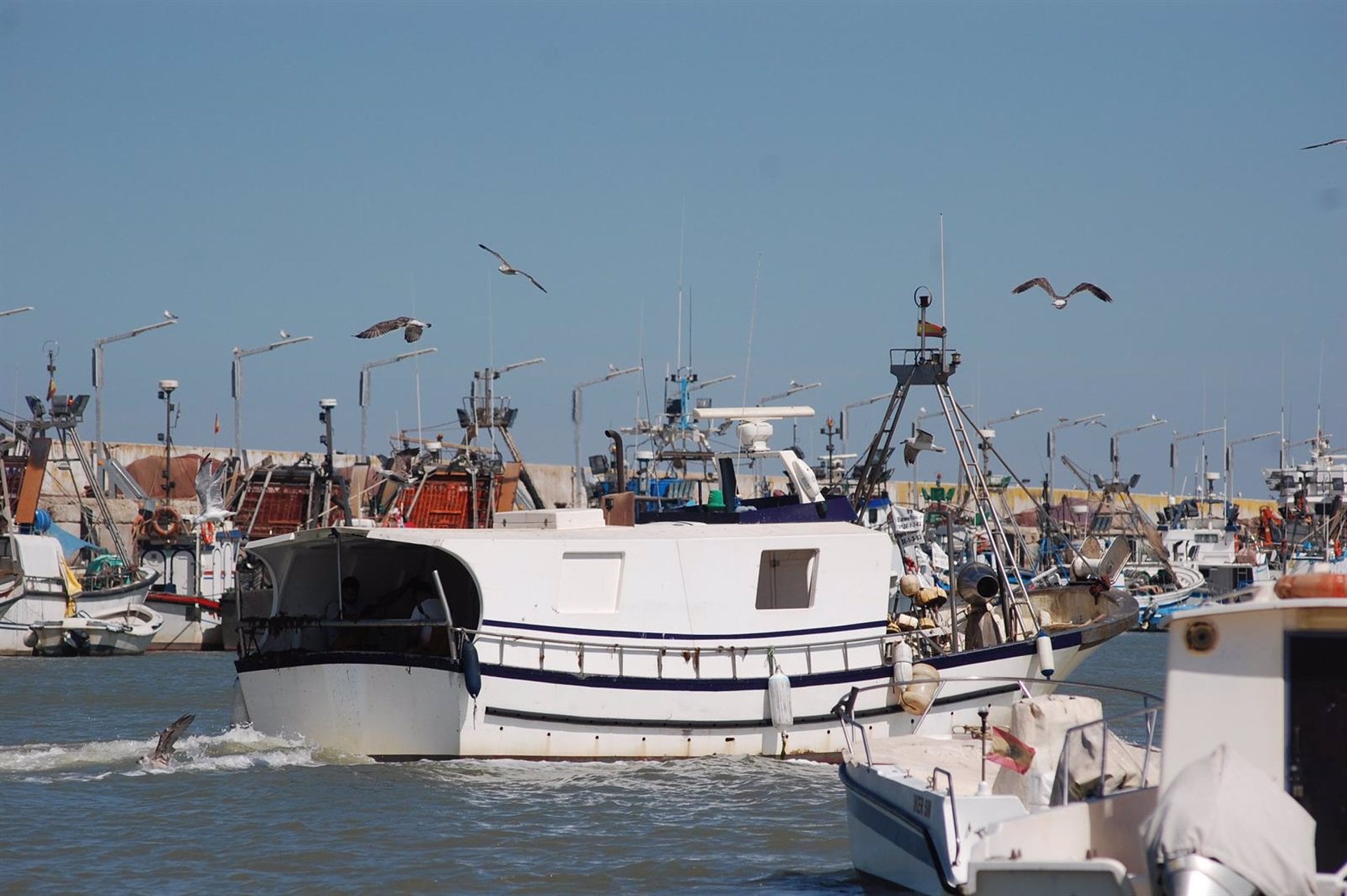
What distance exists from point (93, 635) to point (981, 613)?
1083 inches

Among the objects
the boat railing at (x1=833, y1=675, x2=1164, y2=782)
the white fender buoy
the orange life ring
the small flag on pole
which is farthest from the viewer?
the orange life ring

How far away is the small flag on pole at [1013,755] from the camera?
1159 cm

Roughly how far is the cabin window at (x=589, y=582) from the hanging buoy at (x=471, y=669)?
53.5 inches

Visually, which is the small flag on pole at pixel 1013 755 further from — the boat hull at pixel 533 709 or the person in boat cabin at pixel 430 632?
the person in boat cabin at pixel 430 632

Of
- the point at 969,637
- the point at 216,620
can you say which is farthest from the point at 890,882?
the point at 216,620

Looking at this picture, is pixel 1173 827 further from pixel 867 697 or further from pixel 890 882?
pixel 867 697

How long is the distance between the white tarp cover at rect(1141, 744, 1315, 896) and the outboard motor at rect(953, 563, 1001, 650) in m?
11.3

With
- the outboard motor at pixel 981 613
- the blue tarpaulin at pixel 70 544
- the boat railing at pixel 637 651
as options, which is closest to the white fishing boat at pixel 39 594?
the blue tarpaulin at pixel 70 544

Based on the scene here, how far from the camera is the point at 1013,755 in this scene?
11.9 meters

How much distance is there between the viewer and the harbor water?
42.7 ft

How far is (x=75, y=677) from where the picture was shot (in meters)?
33.3

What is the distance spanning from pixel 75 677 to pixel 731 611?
19.8m

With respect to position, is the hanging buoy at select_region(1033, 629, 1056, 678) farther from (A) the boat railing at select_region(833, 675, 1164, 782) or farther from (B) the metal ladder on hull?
(A) the boat railing at select_region(833, 675, 1164, 782)

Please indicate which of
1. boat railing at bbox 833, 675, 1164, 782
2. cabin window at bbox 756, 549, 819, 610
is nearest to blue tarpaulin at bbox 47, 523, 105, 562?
cabin window at bbox 756, 549, 819, 610
